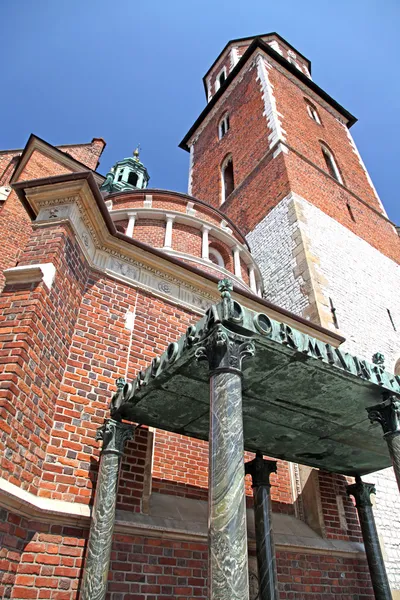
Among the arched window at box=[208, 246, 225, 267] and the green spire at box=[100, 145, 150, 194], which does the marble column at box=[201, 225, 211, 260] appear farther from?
the green spire at box=[100, 145, 150, 194]

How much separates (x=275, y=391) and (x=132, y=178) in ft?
73.0

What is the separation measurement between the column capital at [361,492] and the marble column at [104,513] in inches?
158

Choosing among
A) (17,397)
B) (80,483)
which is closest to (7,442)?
(17,397)

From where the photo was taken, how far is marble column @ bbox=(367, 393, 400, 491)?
4789 mm

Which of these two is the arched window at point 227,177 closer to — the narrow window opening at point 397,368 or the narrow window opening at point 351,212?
the narrow window opening at point 351,212

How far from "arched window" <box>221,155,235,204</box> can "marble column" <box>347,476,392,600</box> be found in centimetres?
1472

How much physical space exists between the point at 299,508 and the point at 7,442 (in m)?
4.96

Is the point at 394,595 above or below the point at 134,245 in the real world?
below

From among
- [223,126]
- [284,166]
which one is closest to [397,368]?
[284,166]

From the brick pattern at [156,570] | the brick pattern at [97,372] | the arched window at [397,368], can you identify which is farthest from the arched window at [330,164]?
the brick pattern at [156,570]

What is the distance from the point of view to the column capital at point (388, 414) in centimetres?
489

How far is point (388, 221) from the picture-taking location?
18.0m

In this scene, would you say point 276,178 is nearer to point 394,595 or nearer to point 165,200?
point 165,200

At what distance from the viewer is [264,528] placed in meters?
5.66
